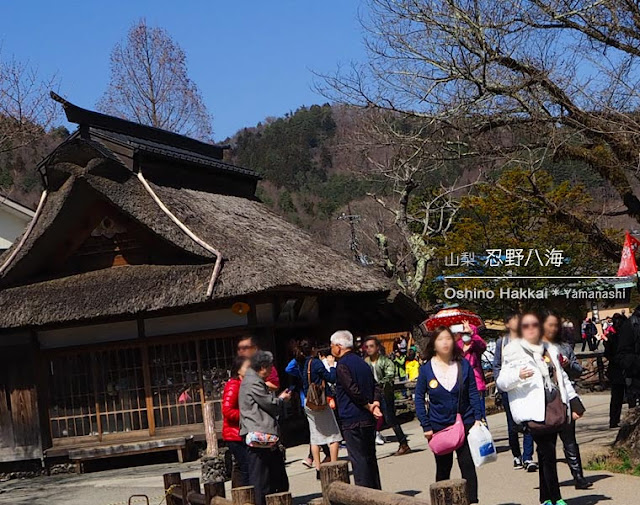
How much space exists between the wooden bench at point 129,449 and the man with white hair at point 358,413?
7751mm

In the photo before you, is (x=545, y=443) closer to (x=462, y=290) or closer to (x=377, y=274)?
(x=377, y=274)

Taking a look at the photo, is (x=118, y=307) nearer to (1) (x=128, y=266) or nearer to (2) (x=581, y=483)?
(1) (x=128, y=266)

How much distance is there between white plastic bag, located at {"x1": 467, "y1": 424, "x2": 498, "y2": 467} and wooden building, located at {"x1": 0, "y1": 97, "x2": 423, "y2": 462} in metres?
7.94

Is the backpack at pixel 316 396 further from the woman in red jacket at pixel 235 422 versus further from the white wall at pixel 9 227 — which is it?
the white wall at pixel 9 227

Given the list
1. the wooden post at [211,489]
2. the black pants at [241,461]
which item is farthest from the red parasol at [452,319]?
the wooden post at [211,489]

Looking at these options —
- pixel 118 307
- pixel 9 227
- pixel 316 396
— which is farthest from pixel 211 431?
pixel 9 227

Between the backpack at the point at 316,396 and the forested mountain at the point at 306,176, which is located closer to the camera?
the backpack at the point at 316,396

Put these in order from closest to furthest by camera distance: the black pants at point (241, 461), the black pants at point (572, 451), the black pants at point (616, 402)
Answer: the black pants at point (241, 461), the black pants at point (572, 451), the black pants at point (616, 402)

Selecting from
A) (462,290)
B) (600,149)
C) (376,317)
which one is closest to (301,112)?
(462,290)

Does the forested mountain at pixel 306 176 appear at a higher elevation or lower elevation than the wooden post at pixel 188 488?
higher

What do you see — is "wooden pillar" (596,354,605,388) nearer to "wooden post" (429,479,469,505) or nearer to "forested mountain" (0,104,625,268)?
"forested mountain" (0,104,625,268)

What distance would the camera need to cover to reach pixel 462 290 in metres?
31.2

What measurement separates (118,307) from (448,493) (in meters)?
11.1

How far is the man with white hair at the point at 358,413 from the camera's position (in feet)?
28.2
